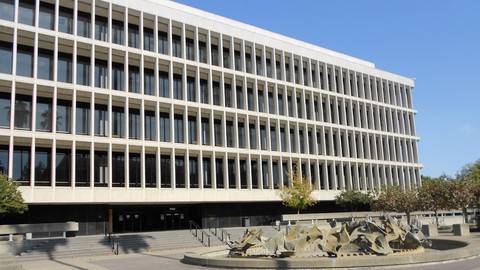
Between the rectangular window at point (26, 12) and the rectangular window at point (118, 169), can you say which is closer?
the rectangular window at point (26, 12)

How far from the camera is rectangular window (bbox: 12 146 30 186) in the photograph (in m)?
34.6

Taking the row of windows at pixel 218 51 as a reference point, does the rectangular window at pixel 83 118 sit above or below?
below

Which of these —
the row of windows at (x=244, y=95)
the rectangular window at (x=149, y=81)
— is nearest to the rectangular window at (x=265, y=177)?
the row of windows at (x=244, y=95)

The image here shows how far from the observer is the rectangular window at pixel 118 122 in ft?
129

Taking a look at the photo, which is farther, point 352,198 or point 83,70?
point 352,198

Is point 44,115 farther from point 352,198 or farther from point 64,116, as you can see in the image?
point 352,198

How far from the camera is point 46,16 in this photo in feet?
123

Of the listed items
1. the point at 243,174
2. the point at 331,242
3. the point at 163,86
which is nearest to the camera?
the point at 331,242

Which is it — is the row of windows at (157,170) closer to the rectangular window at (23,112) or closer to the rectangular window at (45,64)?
the rectangular window at (23,112)

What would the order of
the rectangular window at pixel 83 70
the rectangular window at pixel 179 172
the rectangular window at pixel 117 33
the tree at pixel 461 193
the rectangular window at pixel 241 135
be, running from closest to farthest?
1. the rectangular window at pixel 83 70
2. the rectangular window at pixel 117 33
3. the tree at pixel 461 193
4. the rectangular window at pixel 179 172
5. the rectangular window at pixel 241 135

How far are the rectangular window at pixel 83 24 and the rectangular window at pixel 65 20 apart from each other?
685mm

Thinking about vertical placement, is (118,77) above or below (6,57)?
below

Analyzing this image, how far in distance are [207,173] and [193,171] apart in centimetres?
160

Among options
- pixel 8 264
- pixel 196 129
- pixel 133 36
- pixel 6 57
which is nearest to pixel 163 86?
pixel 196 129
